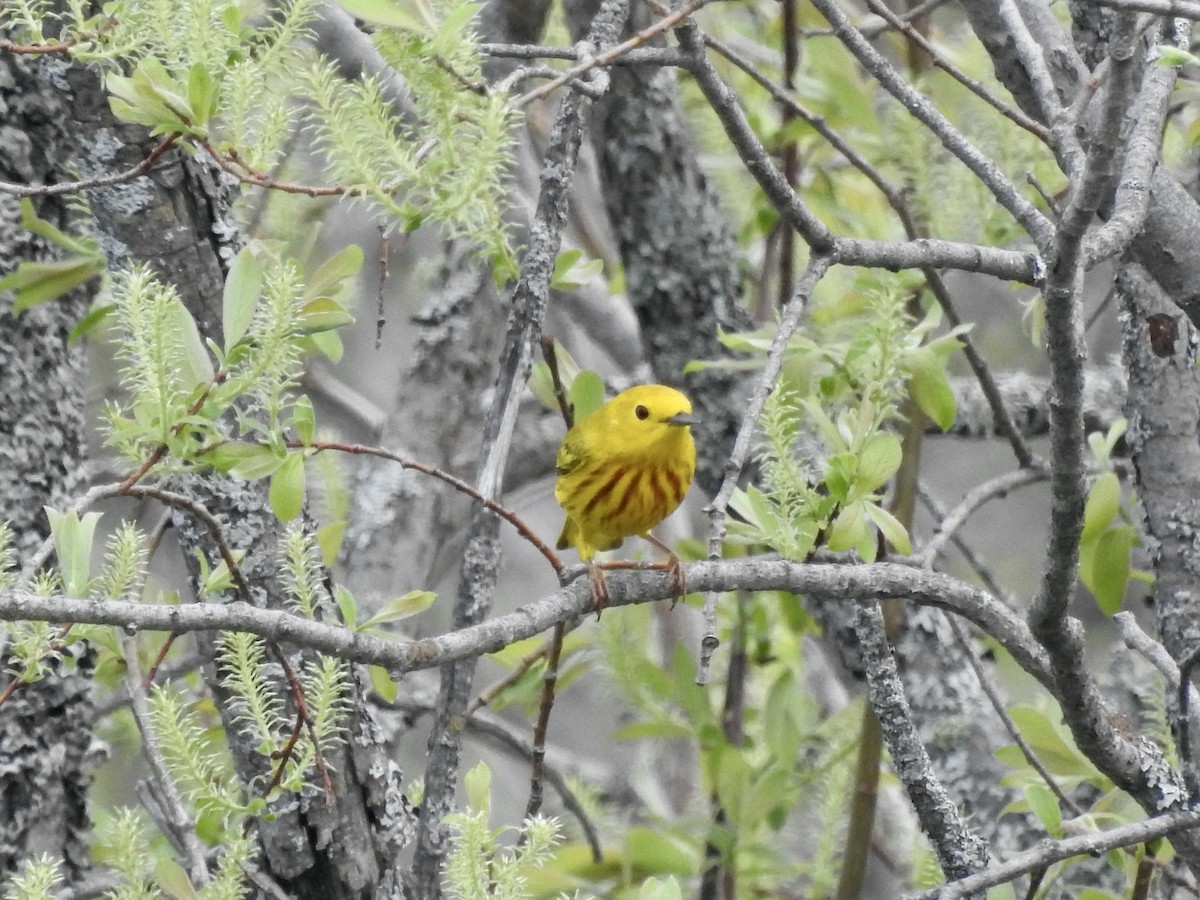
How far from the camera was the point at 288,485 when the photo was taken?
1.54m

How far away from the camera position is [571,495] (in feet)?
9.88

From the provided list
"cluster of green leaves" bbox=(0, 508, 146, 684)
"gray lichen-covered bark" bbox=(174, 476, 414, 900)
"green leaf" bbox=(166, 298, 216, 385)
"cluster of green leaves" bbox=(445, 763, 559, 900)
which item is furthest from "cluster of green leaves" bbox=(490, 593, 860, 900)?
"green leaf" bbox=(166, 298, 216, 385)

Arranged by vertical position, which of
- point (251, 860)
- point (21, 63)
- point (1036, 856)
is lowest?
point (251, 860)

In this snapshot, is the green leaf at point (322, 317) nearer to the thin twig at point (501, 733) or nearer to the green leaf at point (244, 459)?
the green leaf at point (244, 459)

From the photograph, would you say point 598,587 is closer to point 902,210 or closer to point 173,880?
point 173,880

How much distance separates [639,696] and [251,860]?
3.69 ft

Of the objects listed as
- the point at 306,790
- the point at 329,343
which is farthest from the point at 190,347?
the point at 306,790

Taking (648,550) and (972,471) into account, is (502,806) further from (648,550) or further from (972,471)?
(972,471)

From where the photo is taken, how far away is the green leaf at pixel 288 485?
1.53m

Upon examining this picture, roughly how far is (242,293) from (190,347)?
3.2 inches

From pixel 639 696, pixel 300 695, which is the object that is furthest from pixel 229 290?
pixel 639 696

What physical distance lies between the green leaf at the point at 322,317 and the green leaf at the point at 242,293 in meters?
0.11

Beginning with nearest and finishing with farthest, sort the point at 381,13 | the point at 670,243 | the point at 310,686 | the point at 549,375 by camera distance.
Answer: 1. the point at 381,13
2. the point at 310,686
3. the point at 549,375
4. the point at 670,243

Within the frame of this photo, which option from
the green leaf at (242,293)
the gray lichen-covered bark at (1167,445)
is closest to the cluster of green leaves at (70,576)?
the green leaf at (242,293)
